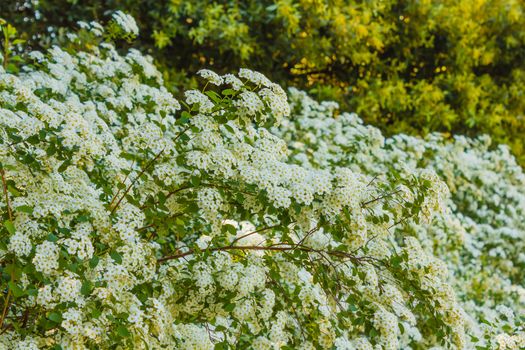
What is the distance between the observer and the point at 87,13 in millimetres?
6781

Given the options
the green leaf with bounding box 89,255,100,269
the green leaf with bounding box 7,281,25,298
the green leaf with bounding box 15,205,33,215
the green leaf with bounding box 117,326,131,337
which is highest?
the green leaf with bounding box 15,205,33,215

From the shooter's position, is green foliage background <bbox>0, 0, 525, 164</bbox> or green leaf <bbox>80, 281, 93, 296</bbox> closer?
green leaf <bbox>80, 281, 93, 296</bbox>

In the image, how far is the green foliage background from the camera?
264 inches

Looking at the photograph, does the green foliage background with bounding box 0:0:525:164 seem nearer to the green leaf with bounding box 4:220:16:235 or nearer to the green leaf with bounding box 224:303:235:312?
the green leaf with bounding box 224:303:235:312

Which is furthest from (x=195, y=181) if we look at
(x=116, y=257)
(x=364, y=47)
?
(x=364, y=47)

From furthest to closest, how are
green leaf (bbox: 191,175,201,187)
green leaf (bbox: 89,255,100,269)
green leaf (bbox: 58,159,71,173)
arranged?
green leaf (bbox: 191,175,201,187) < green leaf (bbox: 58,159,71,173) < green leaf (bbox: 89,255,100,269)

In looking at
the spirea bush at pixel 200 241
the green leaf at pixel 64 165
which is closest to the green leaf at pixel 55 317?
the spirea bush at pixel 200 241

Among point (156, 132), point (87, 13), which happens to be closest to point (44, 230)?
point (156, 132)

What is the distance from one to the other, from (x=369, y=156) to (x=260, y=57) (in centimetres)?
208

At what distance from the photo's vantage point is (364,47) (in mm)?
7297

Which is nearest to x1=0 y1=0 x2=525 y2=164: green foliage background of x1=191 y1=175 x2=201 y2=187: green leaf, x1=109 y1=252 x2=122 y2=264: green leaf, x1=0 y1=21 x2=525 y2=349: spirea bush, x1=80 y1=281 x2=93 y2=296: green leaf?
x1=0 y1=21 x2=525 y2=349: spirea bush

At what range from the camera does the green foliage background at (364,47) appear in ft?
22.0

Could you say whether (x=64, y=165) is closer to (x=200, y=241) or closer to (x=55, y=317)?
(x=55, y=317)

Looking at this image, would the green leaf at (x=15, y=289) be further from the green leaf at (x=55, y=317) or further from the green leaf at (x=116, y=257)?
the green leaf at (x=116, y=257)
